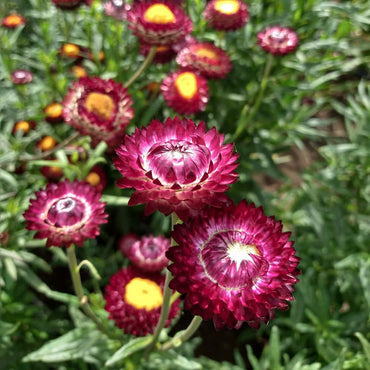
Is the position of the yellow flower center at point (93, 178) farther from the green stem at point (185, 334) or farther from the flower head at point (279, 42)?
the flower head at point (279, 42)

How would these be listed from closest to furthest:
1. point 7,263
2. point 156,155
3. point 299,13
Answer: point 156,155
point 7,263
point 299,13

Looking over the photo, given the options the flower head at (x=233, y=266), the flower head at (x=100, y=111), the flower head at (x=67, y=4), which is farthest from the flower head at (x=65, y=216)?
the flower head at (x=67, y=4)

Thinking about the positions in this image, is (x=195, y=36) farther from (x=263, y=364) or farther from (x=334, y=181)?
(x=263, y=364)

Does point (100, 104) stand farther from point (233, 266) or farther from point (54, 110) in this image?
point (233, 266)

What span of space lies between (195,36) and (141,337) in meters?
1.45

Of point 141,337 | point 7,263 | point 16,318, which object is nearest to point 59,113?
point 7,263

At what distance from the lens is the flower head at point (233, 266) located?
0.76 m

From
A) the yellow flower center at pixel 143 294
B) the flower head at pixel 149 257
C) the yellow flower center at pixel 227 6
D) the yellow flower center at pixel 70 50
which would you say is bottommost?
the yellow flower center at pixel 143 294

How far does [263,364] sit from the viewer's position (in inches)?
64.9

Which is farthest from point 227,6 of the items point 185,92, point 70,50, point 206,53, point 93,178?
point 93,178

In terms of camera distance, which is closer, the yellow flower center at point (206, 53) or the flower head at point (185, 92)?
the flower head at point (185, 92)

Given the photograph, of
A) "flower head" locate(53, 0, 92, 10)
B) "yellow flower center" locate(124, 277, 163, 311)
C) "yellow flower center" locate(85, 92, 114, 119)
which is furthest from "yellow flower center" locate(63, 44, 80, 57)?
"yellow flower center" locate(124, 277, 163, 311)

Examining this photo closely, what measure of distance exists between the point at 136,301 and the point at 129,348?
0.64 feet

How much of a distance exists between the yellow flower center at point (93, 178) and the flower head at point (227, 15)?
786 millimetres
